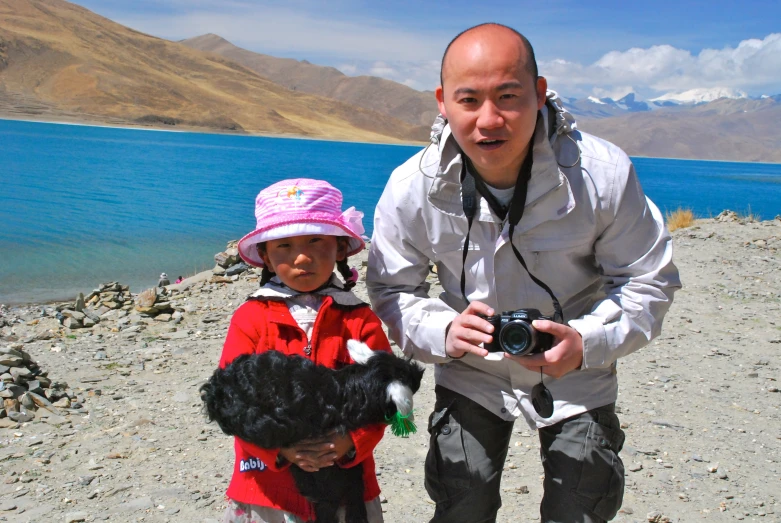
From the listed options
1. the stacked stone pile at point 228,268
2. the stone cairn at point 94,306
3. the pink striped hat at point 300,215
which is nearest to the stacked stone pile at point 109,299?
the stone cairn at point 94,306

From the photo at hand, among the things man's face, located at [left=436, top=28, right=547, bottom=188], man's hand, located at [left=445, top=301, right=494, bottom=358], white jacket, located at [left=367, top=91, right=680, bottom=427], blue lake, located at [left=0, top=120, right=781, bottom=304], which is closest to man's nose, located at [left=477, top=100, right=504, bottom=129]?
man's face, located at [left=436, top=28, right=547, bottom=188]

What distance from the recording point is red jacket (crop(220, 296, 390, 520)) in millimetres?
2150

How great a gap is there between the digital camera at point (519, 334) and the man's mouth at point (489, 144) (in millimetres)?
491

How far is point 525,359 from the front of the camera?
80.0 inches

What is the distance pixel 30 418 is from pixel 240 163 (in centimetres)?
3809

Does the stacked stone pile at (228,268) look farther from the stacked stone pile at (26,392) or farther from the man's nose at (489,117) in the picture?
the man's nose at (489,117)

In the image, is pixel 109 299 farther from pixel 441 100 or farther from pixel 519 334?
pixel 519 334

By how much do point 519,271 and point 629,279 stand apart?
34 cm

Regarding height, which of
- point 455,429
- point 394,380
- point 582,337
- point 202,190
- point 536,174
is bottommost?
point 202,190

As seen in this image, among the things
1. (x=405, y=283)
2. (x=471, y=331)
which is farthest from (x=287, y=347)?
(x=471, y=331)

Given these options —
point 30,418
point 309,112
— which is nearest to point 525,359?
point 30,418

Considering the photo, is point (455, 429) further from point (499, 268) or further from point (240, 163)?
point (240, 163)

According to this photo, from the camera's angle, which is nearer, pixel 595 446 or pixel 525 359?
pixel 525 359

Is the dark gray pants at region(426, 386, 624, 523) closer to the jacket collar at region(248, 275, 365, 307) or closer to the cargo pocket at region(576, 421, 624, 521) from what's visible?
the cargo pocket at region(576, 421, 624, 521)
